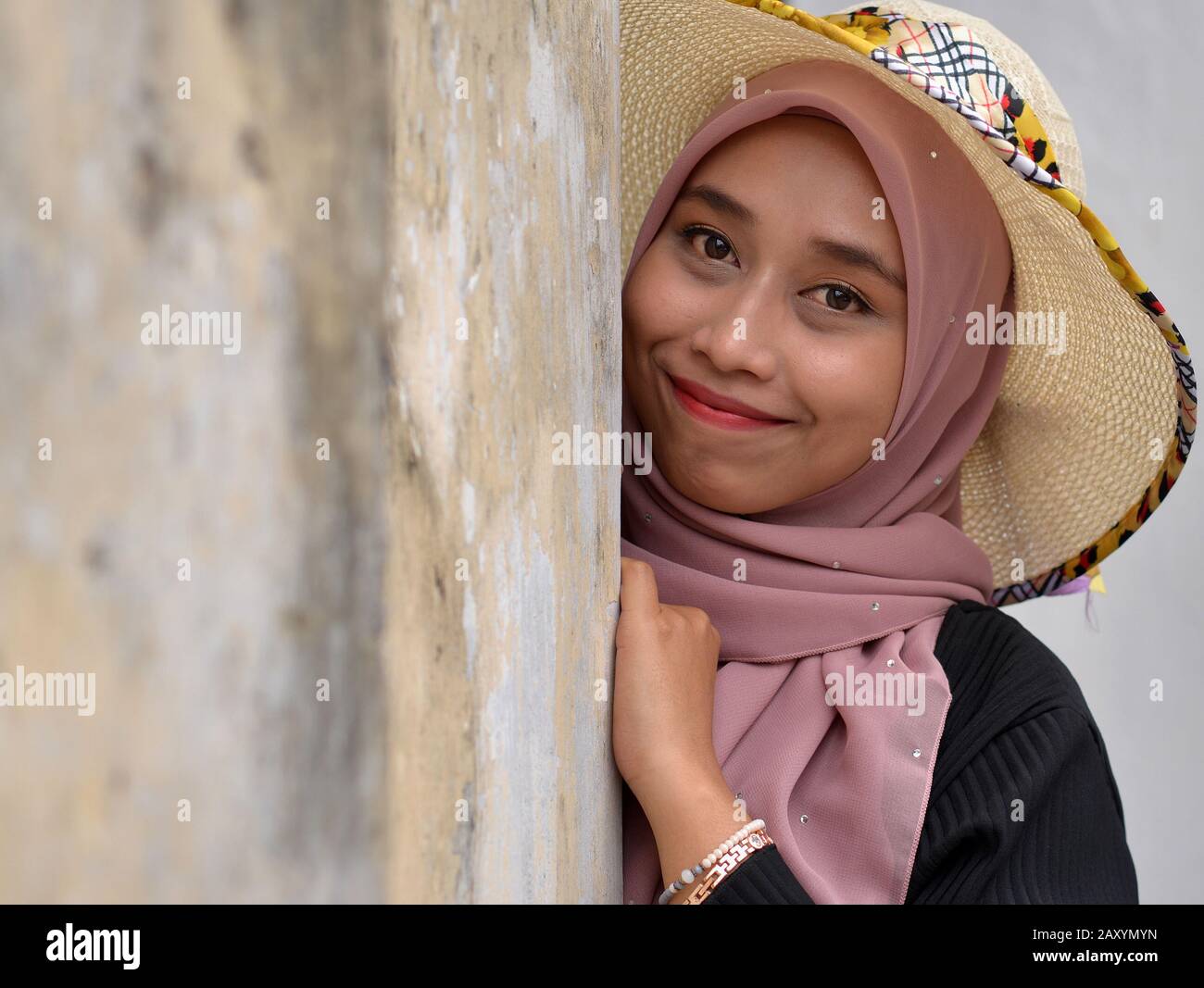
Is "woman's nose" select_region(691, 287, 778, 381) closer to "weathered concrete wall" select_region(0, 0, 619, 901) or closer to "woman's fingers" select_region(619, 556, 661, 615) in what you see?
"woman's fingers" select_region(619, 556, 661, 615)

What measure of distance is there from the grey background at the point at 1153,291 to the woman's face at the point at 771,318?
1.43 metres

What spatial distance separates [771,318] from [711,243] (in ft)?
0.32

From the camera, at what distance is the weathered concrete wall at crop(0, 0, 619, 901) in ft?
0.79

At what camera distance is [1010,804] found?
2.89ft

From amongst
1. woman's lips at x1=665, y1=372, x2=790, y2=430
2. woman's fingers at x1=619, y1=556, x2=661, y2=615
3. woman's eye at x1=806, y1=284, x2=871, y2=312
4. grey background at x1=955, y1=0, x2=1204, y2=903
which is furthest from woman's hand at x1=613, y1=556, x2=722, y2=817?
grey background at x1=955, y1=0, x2=1204, y2=903

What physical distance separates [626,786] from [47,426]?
69 centimetres

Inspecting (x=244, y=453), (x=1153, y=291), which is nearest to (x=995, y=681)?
(x=244, y=453)

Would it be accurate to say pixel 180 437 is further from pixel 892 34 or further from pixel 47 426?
pixel 892 34

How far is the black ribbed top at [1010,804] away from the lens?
854 millimetres

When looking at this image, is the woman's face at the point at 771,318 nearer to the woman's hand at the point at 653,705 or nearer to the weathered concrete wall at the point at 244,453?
the woman's hand at the point at 653,705

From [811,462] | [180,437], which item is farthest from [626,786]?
[180,437]

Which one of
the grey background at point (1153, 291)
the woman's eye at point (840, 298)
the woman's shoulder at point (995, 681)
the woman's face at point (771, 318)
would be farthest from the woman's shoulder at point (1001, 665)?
the grey background at point (1153, 291)

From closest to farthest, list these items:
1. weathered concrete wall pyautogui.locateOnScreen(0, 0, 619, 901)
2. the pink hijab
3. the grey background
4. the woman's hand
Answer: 1. weathered concrete wall pyautogui.locateOnScreen(0, 0, 619, 901)
2. the woman's hand
3. the pink hijab
4. the grey background

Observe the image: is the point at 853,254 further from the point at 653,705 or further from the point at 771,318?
the point at 653,705
